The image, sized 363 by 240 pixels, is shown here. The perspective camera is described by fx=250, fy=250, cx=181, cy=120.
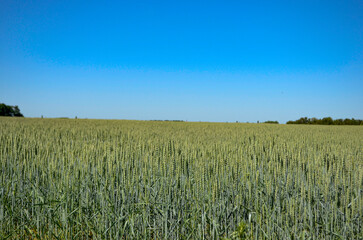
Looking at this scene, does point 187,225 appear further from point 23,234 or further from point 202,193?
point 23,234

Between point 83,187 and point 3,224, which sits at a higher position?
point 83,187

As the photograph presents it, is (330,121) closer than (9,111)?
Yes

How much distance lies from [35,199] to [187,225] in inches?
60.3

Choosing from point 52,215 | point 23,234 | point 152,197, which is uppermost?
point 152,197

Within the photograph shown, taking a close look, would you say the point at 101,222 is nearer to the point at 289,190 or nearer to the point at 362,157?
the point at 289,190

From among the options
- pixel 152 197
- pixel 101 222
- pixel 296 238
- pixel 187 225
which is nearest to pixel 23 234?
pixel 101 222

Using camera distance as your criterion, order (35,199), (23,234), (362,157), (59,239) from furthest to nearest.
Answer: (362,157) → (35,199) → (23,234) → (59,239)

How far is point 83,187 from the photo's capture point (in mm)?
2500

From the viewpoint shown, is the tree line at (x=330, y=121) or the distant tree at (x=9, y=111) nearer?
the tree line at (x=330, y=121)

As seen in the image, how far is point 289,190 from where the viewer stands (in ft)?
8.09

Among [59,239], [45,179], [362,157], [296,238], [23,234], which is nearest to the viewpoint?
[296,238]

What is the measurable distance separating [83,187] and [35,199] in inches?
17.7

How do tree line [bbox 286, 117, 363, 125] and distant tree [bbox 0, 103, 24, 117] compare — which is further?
distant tree [bbox 0, 103, 24, 117]

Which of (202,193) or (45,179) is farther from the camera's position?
(45,179)
